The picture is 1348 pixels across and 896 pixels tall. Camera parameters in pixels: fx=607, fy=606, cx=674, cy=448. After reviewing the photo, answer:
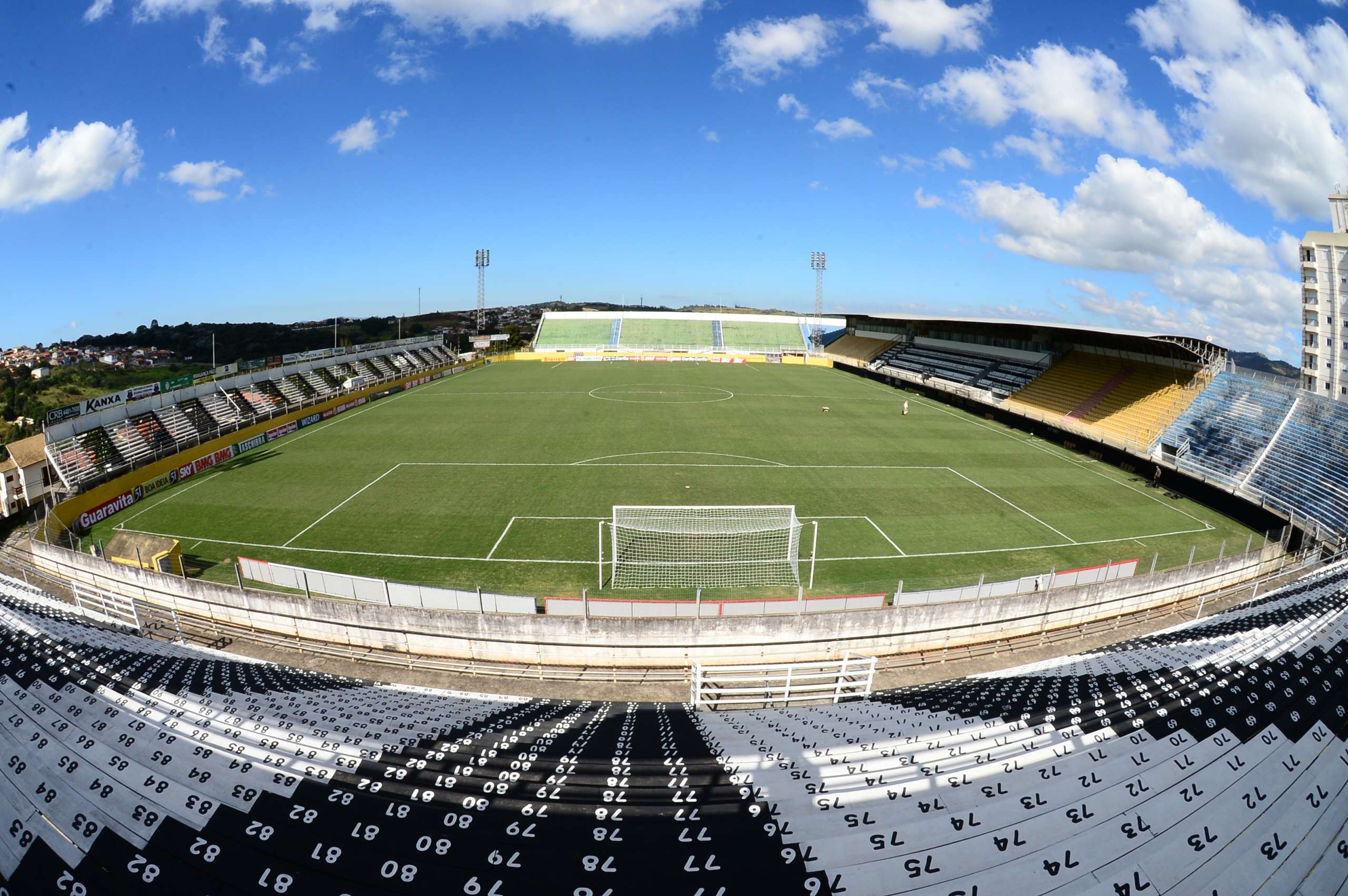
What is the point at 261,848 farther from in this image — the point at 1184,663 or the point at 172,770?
the point at 1184,663

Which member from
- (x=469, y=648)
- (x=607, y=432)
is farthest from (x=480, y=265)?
(x=469, y=648)

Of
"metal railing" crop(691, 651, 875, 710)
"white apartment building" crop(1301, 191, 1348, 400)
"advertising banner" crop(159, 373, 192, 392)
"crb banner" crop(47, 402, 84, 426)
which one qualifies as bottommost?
"metal railing" crop(691, 651, 875, 710)

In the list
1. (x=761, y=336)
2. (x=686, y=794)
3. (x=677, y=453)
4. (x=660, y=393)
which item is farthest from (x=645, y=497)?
(x=761, y=336)

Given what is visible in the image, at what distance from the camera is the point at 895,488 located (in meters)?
25.2

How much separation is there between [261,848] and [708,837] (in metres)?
3.30

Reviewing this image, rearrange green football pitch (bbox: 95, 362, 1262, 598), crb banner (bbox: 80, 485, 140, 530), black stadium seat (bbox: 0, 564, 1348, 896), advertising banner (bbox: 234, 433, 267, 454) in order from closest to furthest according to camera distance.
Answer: black stadium seat (bbox: 0, 564, 1348, 896) < green football pitch (bbox: 95, 362, 1262, 598) < crb banner (bbox: 80, 485, 140, 530) < advertising banner (bbox: 234, 433, 267, 454)

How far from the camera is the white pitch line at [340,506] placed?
19500 mm

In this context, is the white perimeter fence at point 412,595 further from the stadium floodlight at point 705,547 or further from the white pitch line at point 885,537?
the white pitch line at point 885,537

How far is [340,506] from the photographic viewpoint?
2222 cm

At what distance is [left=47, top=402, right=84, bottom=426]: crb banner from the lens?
22.0 m

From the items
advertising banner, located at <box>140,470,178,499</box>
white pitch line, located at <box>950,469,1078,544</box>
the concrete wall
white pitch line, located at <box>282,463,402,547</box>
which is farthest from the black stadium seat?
advertising banner, located at <box>140,470,178,499</box>

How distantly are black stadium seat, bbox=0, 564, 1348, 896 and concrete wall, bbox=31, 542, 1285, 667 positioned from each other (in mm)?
4907

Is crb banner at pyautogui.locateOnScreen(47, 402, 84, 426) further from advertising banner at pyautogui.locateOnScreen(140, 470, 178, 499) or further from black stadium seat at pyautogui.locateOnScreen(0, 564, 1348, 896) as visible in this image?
black stadium seat at pyautogui.locateOnScreen(0, 564, 1348, 896)

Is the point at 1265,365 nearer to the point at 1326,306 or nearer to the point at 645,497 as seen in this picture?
the point at 1326,306
